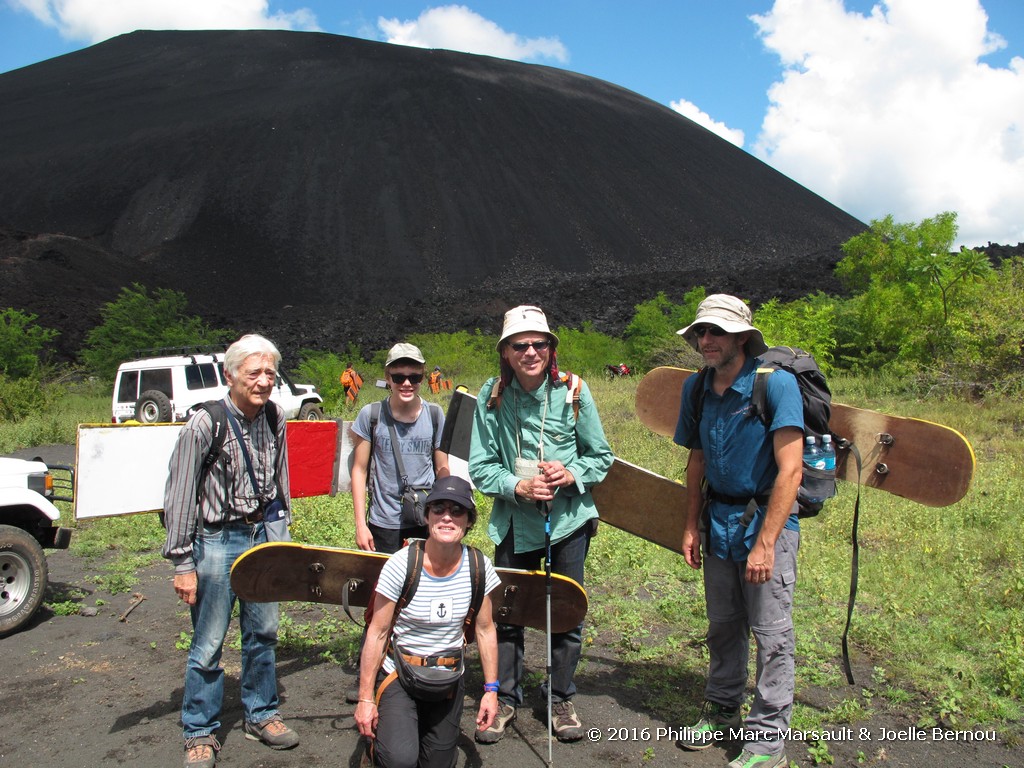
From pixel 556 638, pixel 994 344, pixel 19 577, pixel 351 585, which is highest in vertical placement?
pixel 994 344

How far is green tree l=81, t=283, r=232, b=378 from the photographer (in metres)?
27.0

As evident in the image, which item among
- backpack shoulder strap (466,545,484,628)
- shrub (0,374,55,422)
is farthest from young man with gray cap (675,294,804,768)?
shrub (0,374,55,422)

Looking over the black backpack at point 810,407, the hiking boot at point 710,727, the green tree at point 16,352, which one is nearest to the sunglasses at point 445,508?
the black backpack at point 810,407

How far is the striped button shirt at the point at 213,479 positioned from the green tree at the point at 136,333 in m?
24.4

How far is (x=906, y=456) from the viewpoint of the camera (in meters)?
3.79

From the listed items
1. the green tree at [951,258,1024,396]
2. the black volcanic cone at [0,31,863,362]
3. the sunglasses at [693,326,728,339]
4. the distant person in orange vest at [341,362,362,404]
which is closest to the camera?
the sunglasses at [693,326,728,339]

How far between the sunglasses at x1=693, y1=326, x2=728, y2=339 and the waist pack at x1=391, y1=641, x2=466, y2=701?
1.57 m

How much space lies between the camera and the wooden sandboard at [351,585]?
355 centimetres

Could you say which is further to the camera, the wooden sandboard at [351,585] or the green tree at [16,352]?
the green tree at [16,352]

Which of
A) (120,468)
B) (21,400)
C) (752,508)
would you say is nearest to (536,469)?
(752,508)

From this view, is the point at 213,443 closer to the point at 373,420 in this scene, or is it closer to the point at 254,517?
the point at 254,517

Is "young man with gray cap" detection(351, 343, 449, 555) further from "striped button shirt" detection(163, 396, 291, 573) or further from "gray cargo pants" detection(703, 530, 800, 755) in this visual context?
"gray cargo pants" detection(703, 530, 800, 755)

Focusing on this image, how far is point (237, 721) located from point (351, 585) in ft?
3.33

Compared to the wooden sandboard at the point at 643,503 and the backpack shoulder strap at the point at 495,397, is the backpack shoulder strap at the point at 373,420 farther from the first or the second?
the wooden sandboard at the point at 643,503
